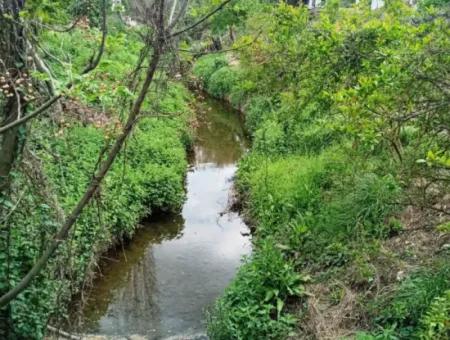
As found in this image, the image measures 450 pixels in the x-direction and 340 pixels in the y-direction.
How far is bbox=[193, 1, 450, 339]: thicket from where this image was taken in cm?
545

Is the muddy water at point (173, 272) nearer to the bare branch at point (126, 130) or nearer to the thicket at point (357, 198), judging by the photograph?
the thicket at point (357, 198)

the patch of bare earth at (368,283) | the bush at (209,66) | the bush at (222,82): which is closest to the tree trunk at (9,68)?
the patch of bare earth at (368,283)

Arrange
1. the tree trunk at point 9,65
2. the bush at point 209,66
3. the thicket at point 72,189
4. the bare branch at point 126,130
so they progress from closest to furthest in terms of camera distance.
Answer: the bare branch at point 126,130, the tree trunk at point 9,65, the thicket at point 72,189, the bush at point 209,66

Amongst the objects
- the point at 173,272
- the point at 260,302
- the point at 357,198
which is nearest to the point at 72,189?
the point at 173,272

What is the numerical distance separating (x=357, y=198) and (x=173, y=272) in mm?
3455

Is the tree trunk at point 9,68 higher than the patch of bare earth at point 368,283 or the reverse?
higher

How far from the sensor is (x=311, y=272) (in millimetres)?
7270

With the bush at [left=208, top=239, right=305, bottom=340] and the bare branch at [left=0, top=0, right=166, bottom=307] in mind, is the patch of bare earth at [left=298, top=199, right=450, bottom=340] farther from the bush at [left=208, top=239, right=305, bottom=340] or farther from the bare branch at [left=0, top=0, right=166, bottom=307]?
the bare branch at [left=0, top=0, right=166, bottom=307]

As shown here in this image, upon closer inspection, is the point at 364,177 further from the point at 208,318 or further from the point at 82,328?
the point at 82,328

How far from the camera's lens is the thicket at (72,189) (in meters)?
4.02

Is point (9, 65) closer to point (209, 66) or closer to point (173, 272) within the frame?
point (173, 272)

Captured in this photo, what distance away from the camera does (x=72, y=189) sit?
8.45 m

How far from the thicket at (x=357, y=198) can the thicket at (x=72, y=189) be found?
114 cm

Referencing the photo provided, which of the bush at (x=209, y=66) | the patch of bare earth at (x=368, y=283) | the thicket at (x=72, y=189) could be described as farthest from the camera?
the bush at (x=209, y=66)
